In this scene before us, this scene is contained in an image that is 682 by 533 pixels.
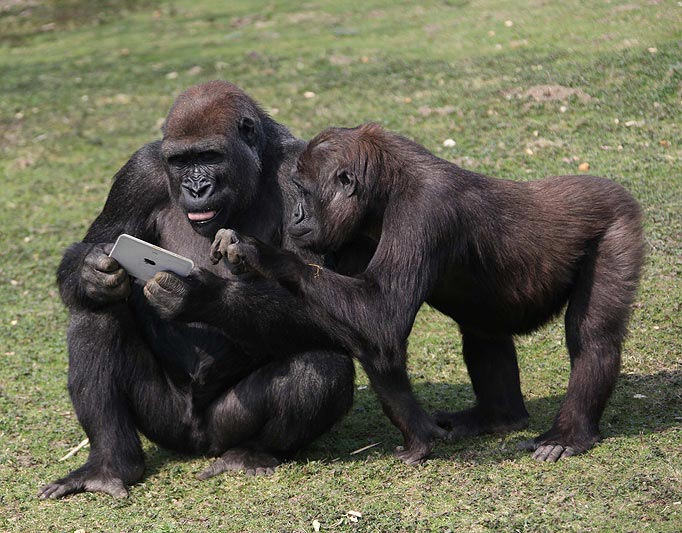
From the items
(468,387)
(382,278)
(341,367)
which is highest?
(382,278)

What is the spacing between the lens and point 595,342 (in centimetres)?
511

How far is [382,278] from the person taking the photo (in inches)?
190

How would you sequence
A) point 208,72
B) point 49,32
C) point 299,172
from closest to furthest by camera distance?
point 299,172, point 208,72, point 49,32

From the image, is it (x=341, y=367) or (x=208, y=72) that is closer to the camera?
(x=341, y=367)

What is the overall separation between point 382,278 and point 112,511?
161 cm

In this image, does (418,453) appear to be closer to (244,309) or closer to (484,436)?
(484,436)

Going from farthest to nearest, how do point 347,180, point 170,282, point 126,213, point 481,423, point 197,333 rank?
point 481,423 < point 126,213 < point 197,333 < point 347,180 < point 170,282

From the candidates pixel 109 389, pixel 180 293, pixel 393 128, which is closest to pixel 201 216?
pixel 180 293

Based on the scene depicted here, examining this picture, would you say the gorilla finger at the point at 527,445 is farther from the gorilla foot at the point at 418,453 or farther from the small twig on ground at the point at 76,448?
the small twig on ground at the point at 76,448

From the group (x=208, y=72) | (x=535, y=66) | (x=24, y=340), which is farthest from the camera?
(x=208, y=72)

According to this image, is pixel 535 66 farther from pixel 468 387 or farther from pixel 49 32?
pixel 49 32

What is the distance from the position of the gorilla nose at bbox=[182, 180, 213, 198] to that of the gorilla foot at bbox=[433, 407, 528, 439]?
1758 mm

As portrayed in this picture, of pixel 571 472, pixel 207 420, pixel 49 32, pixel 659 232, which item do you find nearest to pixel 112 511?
pixel 207 420

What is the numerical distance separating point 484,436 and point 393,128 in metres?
4.92
